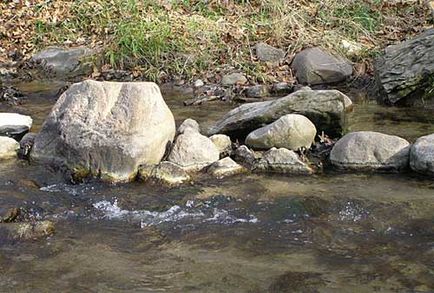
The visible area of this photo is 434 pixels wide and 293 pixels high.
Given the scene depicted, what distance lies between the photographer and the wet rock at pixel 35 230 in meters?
3.98

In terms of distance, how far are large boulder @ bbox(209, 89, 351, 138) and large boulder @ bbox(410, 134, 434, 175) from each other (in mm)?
919

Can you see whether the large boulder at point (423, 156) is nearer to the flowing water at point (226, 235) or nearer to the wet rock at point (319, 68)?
the flowing water at point (226, 235)

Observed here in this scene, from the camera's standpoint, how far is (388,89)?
7438 mm

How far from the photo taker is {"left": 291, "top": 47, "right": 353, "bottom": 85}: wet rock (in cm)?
838

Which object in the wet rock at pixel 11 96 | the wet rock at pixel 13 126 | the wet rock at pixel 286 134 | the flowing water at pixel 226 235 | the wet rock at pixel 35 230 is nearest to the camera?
the flowing water at pixel 226 235

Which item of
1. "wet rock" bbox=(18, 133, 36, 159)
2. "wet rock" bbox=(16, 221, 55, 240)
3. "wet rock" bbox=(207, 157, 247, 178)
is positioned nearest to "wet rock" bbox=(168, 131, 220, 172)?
"wet rock" bbox=(207, 157, 247, 178)

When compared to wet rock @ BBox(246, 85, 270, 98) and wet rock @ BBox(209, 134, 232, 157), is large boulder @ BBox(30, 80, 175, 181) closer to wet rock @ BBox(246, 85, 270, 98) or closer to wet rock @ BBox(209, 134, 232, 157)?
→ wet rock @ BBox(209, 134, 232, 157)

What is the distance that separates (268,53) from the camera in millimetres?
9039

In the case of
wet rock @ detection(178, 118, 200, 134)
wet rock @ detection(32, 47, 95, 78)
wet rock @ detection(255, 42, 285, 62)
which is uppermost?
wet rock @ detection(255, 42, 285, 62)

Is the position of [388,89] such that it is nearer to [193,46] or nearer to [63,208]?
[193,46]

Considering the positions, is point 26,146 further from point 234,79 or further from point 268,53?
point 268,53

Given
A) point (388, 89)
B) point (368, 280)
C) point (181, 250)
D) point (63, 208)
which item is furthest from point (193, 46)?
point (368, 280)

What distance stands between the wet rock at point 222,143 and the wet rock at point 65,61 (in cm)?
405

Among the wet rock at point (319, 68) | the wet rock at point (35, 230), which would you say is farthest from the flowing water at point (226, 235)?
the wet rock at point (319, 68)
